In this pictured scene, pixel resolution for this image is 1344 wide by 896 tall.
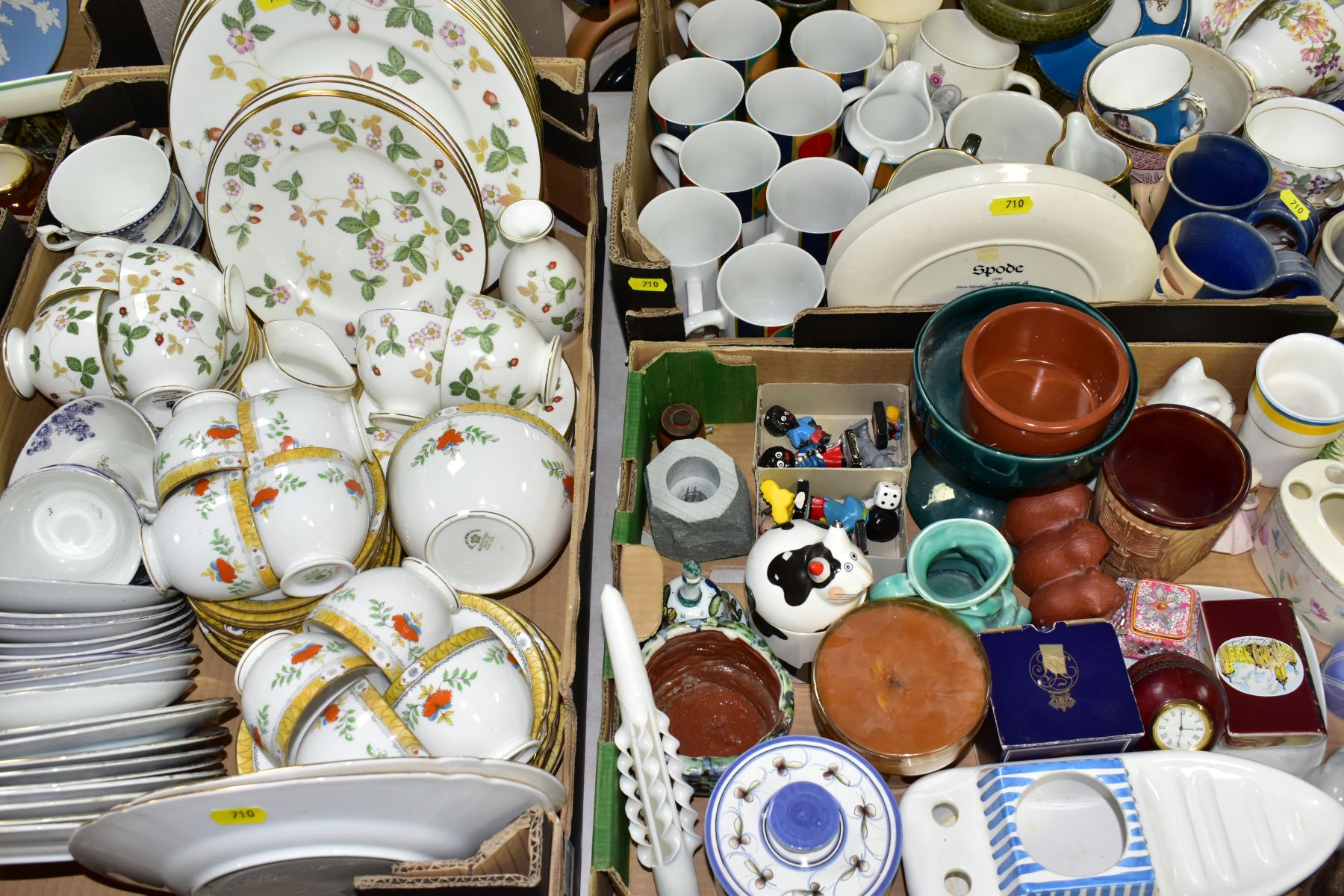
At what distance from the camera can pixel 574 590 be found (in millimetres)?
888

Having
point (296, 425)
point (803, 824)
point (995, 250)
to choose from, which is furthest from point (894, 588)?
point (296, 425)

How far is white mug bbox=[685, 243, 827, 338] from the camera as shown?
1.06 metres

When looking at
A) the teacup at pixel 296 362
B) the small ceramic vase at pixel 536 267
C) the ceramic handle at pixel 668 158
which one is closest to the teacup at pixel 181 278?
the teacup at pixel 296 362

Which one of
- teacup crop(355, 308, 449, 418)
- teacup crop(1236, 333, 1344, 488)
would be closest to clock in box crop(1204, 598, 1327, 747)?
teacup crop(1236, 333, 1344, 488)

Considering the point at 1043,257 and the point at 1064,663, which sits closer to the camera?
the point at 1064,663

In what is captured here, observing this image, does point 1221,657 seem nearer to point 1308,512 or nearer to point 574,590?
point 1308,512

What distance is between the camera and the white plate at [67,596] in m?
0.80

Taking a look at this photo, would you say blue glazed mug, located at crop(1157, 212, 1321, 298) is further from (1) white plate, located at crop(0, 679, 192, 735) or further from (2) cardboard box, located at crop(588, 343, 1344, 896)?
(1) white plate, located at crop(0, 679, 192, 735)

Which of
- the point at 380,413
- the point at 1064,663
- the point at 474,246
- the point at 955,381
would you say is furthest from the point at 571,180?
the point at 1064,663

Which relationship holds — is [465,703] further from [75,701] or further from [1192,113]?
[1192,113]

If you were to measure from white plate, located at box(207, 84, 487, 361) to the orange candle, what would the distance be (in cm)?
51

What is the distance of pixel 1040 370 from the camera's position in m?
0.91

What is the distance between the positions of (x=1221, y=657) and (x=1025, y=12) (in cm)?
74

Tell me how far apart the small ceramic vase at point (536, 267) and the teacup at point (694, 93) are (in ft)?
0.81
